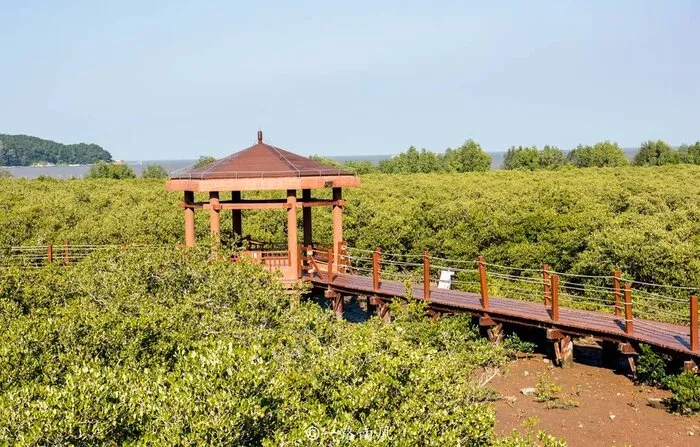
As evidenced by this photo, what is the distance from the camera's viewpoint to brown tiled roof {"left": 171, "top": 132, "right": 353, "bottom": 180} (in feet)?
53.4

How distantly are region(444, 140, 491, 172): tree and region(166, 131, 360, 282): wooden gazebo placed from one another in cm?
5835

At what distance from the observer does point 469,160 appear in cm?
7662

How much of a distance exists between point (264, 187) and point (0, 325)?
723 centimetres

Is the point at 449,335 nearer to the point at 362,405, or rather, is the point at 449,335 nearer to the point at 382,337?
the point at 382,337

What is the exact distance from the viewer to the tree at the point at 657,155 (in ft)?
227

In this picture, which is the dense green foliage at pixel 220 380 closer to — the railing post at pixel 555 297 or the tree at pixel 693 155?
the railing post at pixel 555 297

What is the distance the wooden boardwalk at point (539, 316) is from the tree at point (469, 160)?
58.5 m

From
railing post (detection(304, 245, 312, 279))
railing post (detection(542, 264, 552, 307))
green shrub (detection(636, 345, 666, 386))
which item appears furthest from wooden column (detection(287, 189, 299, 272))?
green shrub (detection(636, 345, 666, 386))

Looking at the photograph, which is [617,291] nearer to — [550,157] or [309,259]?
[309,259]

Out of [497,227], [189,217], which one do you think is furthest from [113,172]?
[189,217]

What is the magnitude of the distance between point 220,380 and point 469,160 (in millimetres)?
72079

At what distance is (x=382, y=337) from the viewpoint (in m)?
8.72

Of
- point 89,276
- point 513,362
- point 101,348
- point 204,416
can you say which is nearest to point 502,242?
point 513,362

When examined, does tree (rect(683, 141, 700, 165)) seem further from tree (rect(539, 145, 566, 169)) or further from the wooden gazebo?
the wooden gazebo
